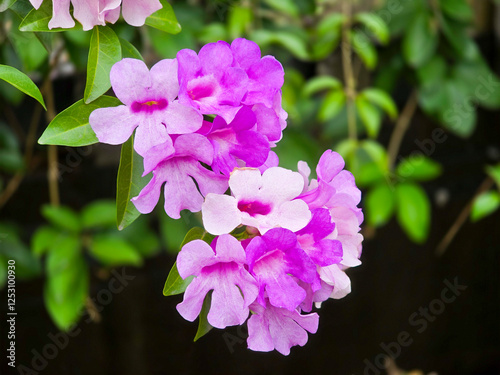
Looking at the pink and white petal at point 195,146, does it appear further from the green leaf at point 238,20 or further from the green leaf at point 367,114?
the green leaf at point 367,114

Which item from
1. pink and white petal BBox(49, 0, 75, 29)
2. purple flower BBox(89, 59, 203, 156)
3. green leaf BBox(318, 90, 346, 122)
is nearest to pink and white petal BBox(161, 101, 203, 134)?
purple flower BBox(89, 59, 203, 156)

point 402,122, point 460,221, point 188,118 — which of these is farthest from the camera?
point 460,221

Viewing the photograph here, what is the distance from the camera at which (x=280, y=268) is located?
44cm

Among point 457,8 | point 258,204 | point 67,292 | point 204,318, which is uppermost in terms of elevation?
point 258,204

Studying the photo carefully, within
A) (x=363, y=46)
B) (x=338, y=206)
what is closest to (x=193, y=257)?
(x=338, y=206)

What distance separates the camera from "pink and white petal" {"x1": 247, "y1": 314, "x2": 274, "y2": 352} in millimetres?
443

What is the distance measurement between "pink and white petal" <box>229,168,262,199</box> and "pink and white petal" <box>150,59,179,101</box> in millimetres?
76

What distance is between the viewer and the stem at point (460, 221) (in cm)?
193

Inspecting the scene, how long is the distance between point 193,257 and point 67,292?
100cm

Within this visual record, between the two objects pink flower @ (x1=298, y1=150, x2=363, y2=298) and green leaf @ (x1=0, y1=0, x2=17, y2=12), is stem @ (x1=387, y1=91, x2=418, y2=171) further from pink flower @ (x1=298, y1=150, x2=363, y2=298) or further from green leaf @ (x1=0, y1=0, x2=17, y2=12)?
green leaf @ (x1=0, y1=0, x2=17, y2=12)

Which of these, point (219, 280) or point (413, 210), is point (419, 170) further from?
point (219, 280)

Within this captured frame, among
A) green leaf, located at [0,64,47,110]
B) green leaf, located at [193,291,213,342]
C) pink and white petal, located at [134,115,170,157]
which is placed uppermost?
pink and white petal, located at [134,115,170,157]

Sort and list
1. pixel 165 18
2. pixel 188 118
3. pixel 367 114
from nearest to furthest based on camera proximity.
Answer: pixel 188 118
pixel 165 18
pixel 367 114

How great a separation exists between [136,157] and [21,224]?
1182mm
